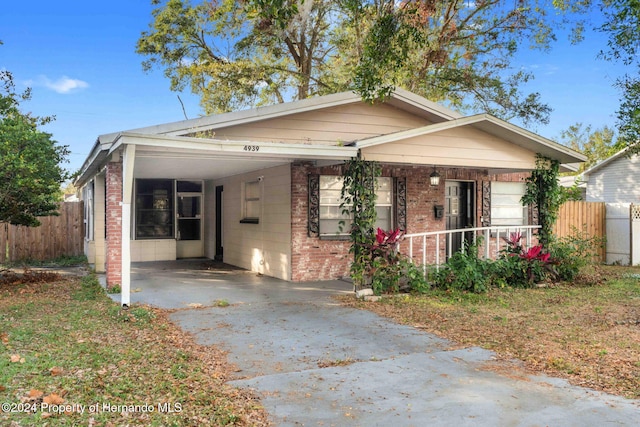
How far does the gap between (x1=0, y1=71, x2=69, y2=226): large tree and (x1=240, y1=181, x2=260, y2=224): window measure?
395 cm

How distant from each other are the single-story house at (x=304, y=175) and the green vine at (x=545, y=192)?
242 millimetres

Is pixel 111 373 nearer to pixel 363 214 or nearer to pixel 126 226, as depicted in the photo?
pixel 126 226

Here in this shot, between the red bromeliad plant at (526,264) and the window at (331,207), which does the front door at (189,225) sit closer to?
the window at (331,207)

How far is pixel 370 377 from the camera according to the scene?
4402 millimetres

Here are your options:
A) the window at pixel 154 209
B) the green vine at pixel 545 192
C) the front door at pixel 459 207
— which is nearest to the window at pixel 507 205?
the front door at pixel 459 207

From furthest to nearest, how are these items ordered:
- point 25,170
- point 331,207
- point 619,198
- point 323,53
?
point 323,53, point 619,198, point 331,207, point 25,170

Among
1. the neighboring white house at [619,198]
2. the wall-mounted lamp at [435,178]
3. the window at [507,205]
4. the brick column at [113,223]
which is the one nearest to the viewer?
the brick column at [113,223]

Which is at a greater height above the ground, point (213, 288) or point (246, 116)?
point (246, 116)

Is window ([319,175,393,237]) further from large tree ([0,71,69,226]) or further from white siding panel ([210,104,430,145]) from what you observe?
large tree ([0,71,69,226])

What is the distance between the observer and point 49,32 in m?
21.2

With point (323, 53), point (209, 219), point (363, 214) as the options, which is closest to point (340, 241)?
point (363, 214)

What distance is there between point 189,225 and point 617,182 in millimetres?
16975

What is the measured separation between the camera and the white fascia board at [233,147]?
21.8ft

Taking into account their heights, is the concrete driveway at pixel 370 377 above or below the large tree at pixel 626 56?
below
